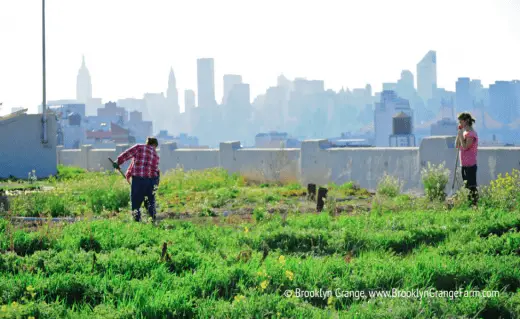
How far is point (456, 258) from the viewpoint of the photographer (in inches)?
302

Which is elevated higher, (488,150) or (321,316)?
(488,150)

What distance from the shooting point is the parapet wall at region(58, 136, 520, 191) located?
16.2m

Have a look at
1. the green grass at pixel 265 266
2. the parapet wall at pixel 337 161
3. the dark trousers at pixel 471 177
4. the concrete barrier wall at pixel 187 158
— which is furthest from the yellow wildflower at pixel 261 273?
the concrete barrier wall at pixel 187 158

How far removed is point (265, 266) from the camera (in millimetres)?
6977

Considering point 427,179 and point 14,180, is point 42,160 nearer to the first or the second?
point 14,180

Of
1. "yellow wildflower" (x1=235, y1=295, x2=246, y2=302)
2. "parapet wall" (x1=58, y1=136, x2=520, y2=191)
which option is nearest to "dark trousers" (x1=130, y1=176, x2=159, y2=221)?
"yellow wildflower" (x1=235, y1=295, x2=246, y2=302)

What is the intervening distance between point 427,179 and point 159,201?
20.1 ft

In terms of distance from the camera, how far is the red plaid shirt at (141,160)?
37.2 feet

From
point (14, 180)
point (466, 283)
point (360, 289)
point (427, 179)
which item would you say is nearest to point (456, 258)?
point (466, 283)

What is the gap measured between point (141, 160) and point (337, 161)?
9948 mm

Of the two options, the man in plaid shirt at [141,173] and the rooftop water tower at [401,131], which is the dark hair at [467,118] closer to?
the man in plaid shirt at [141,173]

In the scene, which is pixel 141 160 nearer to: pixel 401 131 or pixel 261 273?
pixel 261 273

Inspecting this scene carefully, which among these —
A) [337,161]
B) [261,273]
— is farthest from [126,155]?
[337,161]

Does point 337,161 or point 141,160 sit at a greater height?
point 141,160
